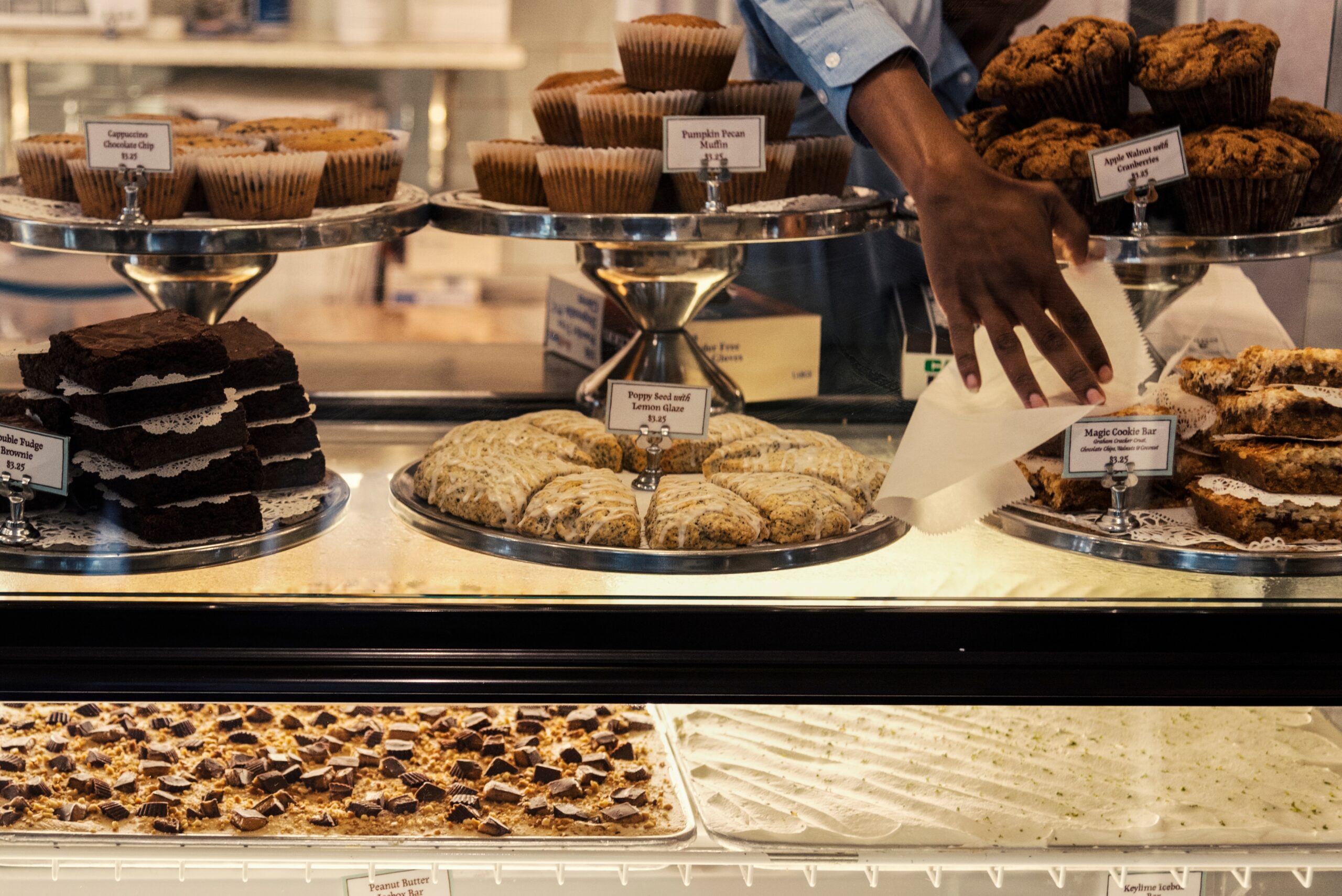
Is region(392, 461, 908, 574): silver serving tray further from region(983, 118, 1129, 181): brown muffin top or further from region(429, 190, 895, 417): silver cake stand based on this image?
region(983, 118, 1129, 181): brown muffin top

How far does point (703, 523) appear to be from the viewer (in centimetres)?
140

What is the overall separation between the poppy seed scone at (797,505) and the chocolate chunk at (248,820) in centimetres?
69

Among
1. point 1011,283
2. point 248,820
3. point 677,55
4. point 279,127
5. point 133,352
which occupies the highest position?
point 677,55

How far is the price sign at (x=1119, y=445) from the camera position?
1427 mm

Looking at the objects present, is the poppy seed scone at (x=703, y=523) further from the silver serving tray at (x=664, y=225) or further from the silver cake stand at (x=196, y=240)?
the silver cake stand at (x=196, y=240)

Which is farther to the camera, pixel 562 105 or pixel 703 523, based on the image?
pixel 562 105

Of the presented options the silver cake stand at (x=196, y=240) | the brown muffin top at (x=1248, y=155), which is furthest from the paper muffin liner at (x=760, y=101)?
the brown muffin top at (x=1248, y=155)

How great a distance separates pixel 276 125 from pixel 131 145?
0.54m

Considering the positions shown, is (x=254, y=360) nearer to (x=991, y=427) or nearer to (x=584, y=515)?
(x=584, y=515)

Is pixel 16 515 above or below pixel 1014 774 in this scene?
above

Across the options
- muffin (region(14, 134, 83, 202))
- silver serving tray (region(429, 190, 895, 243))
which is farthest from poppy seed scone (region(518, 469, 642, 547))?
muffin (region(14, 134, 83, 202))

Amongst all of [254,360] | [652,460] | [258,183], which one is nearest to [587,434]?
[652,460]

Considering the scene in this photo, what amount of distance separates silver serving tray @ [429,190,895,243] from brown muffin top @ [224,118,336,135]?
51 cm

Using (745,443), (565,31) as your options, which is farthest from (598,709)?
(565,31)
